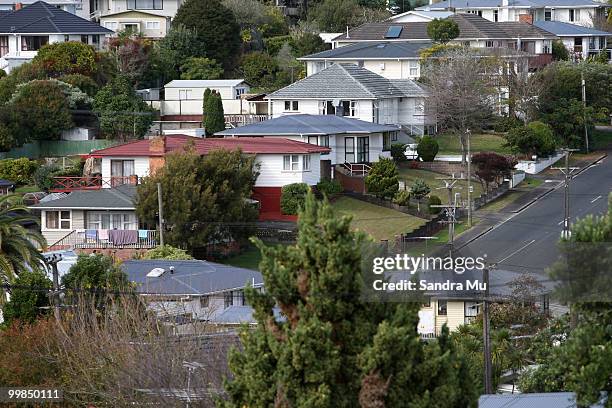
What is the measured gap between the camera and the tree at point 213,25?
269 feet

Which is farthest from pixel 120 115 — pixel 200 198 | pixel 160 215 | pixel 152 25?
pixel 160 215

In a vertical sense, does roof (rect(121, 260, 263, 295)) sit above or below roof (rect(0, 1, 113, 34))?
below

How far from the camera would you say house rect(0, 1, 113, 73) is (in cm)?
7825

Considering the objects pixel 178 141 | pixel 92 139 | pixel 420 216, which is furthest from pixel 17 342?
pixel 92 139

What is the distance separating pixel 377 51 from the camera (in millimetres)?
77188

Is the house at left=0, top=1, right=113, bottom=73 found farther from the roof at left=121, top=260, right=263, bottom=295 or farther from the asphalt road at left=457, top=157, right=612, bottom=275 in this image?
the roof at left=121, top=260, right=263, bottom=295

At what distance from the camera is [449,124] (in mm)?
69812

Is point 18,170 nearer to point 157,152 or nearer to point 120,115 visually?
point 157,152

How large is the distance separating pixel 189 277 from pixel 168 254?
16.9 feet

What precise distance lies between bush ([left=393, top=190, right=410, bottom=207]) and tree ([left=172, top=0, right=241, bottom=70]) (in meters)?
30.4

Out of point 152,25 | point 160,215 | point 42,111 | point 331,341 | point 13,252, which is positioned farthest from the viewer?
point 152,25

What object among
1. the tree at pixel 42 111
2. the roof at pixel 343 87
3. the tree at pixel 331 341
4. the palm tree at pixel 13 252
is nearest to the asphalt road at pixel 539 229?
the roof at pixel 343 87

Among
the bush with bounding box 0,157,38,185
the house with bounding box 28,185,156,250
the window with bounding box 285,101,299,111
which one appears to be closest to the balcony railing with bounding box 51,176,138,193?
the bush with bounding box 0,157,38,185

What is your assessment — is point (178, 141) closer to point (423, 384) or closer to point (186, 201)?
point (186, 201)
